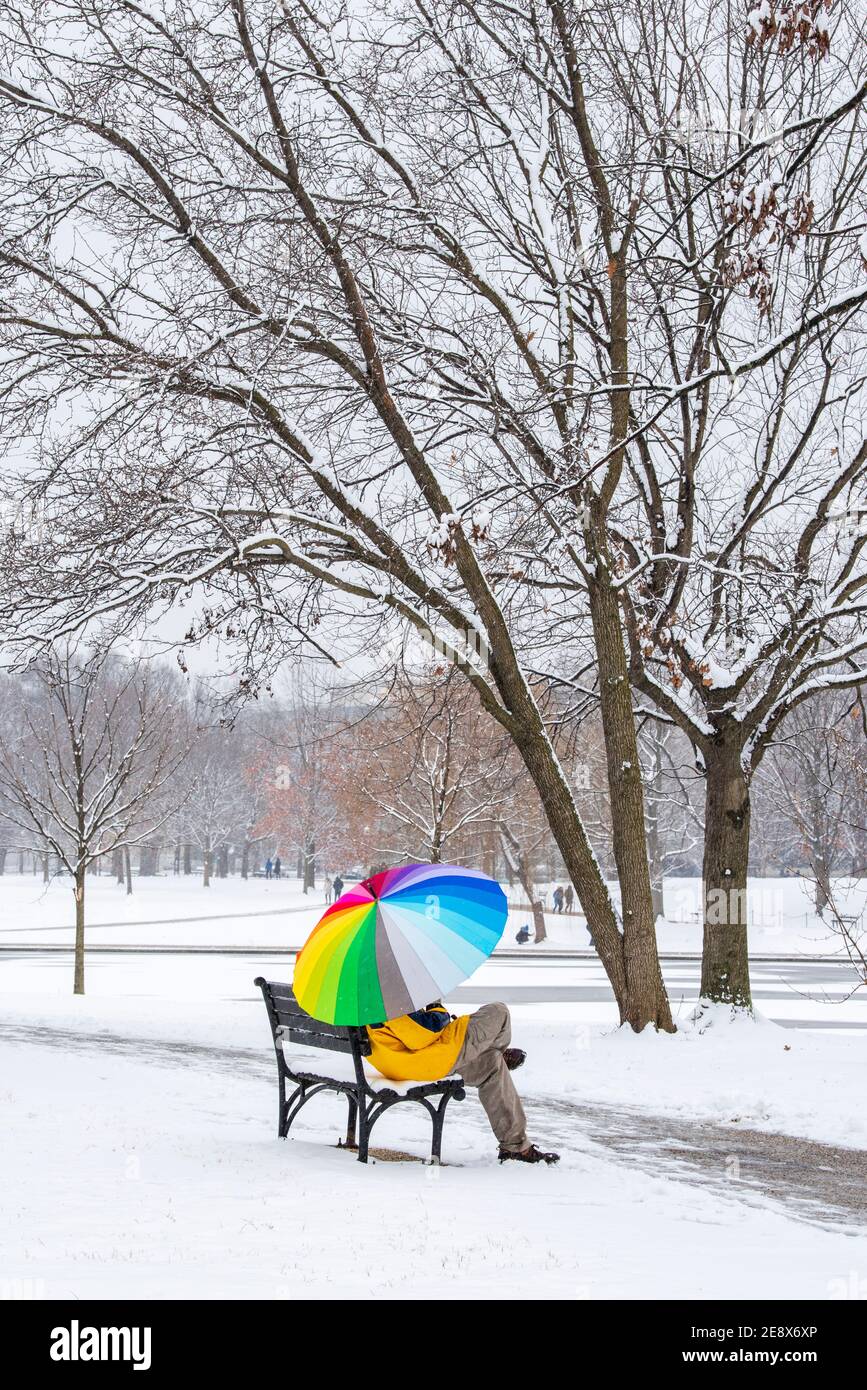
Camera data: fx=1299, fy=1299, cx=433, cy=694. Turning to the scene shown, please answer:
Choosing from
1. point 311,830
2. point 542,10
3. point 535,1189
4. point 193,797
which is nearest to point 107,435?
point 542,10

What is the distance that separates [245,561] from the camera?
11250mm

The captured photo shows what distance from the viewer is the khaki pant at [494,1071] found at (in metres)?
6.73

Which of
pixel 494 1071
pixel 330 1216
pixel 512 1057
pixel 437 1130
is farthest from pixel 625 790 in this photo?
pixel 330 1216

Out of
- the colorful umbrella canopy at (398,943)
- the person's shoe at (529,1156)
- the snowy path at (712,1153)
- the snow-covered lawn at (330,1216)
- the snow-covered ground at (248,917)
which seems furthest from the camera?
the snow-covered ground at (248,917)

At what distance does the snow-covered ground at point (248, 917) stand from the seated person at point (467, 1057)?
20115mm

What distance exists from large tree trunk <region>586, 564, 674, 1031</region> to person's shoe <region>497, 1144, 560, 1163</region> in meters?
5.26

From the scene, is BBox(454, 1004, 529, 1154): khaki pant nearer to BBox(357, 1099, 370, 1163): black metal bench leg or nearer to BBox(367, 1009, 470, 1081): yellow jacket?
BBox(367, 1009, 470, 1081): yellow jacket

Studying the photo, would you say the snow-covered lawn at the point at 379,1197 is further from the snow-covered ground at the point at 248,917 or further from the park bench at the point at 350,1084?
the snow-covered ground at the point at 248,917

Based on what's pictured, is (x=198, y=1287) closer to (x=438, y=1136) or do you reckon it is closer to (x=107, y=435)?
(x=438, y=1136)

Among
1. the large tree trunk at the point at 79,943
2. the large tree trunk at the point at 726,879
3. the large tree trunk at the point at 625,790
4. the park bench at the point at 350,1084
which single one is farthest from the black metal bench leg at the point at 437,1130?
the large tree trunk at the point at 79,943

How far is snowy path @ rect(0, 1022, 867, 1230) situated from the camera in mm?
6492

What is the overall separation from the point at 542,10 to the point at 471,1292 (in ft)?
35.5

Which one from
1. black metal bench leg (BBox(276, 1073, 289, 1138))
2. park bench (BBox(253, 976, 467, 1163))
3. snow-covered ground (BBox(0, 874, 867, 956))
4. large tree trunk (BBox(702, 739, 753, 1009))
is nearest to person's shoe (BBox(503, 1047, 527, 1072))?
park bench (BBox(253, 976, 467, 1163))

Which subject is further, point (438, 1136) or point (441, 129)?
point (441, 129)
